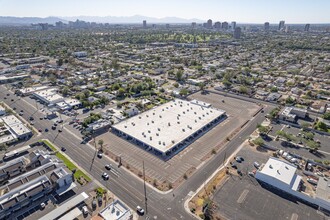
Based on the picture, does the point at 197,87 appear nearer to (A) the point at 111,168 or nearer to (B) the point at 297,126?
(B) the point at 297,126

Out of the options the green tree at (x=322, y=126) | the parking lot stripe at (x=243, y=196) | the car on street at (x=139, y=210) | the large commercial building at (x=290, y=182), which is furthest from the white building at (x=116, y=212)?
the green tree at (x=322, y=126)

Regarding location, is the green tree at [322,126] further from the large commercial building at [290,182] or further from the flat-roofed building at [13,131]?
the flat-roofed building at [13,131]

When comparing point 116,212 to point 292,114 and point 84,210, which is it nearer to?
point 84,210

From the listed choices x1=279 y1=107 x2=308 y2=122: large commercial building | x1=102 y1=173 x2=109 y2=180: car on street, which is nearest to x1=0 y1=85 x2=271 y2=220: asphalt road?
x1=102 y1=173 x2=109 y2=180: car on street

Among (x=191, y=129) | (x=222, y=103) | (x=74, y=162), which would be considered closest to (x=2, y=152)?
(x=74, y=162)

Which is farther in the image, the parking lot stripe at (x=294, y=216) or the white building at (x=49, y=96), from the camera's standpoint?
the white building at (x=49, y=96)

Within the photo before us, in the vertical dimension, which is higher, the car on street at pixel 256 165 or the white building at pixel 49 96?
the white building at pixel 49 96
